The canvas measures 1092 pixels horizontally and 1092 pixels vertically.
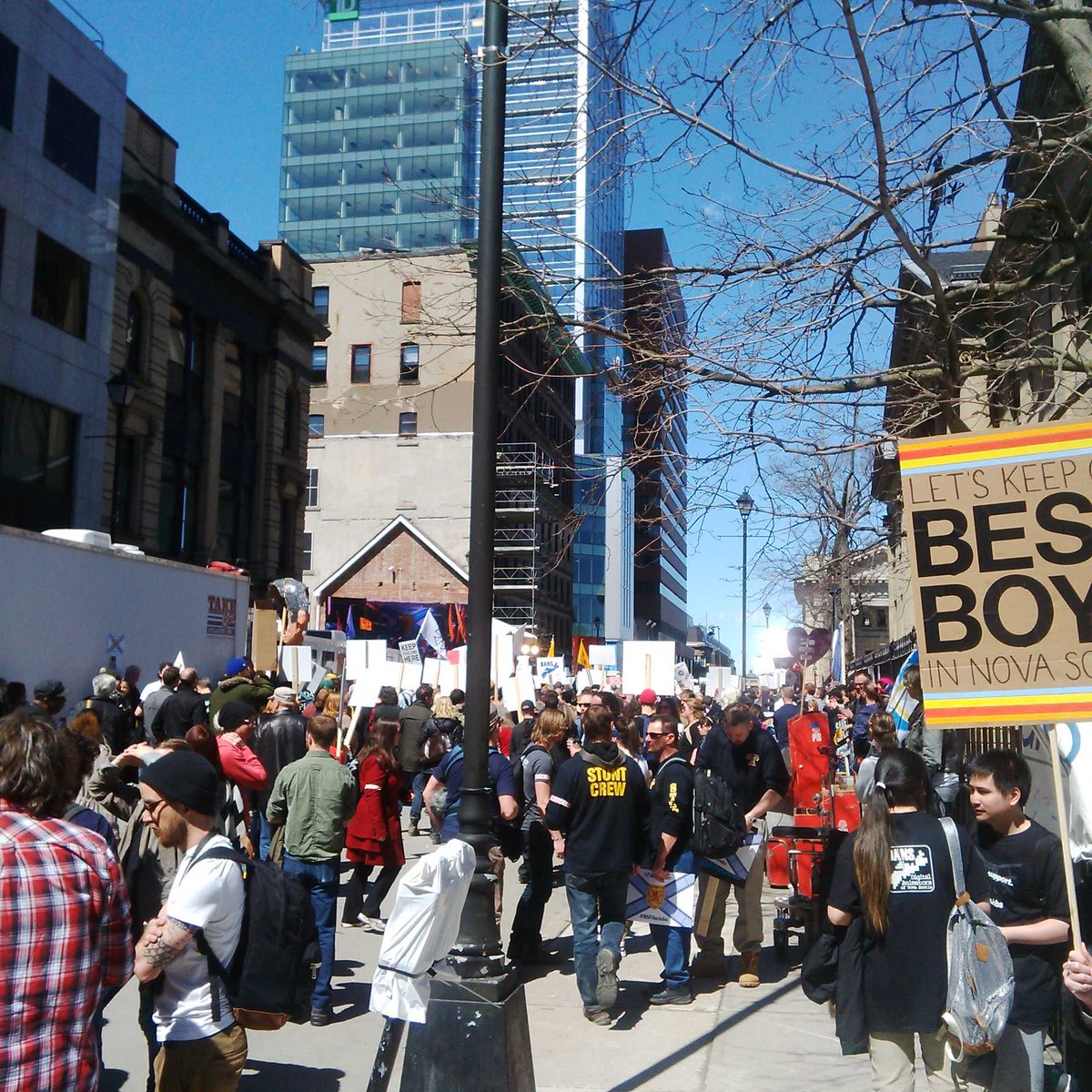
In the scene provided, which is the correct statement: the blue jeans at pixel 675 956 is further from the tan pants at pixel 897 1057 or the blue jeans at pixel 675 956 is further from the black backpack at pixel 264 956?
the black backpack at pixel 264 956

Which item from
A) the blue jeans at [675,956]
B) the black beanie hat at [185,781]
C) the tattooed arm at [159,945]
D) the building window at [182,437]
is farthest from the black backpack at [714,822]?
the building window at [182,437]

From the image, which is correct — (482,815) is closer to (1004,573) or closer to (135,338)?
(1004,573)

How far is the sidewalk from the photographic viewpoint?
6016 millimetres

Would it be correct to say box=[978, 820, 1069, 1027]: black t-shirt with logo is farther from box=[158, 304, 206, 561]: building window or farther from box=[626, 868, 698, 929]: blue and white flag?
box=[158, 304, 206, 561]: building window

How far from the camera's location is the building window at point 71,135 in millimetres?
24500

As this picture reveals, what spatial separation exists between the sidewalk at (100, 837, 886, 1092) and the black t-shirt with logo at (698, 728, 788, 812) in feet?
4.47

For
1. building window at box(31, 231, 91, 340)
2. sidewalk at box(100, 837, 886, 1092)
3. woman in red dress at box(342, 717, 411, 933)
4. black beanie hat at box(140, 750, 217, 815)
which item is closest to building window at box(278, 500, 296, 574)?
building window at box(31, 231, 91, 340)

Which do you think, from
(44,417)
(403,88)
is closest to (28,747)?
(44,417)

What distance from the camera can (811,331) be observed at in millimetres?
7566

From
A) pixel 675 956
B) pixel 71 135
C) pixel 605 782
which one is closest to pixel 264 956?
pixel 605 782

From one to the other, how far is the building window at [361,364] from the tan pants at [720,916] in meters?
46.9

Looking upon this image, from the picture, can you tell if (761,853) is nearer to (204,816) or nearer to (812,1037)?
(812,1037)

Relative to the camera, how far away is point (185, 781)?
399 cm

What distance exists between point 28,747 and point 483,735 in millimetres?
2845
